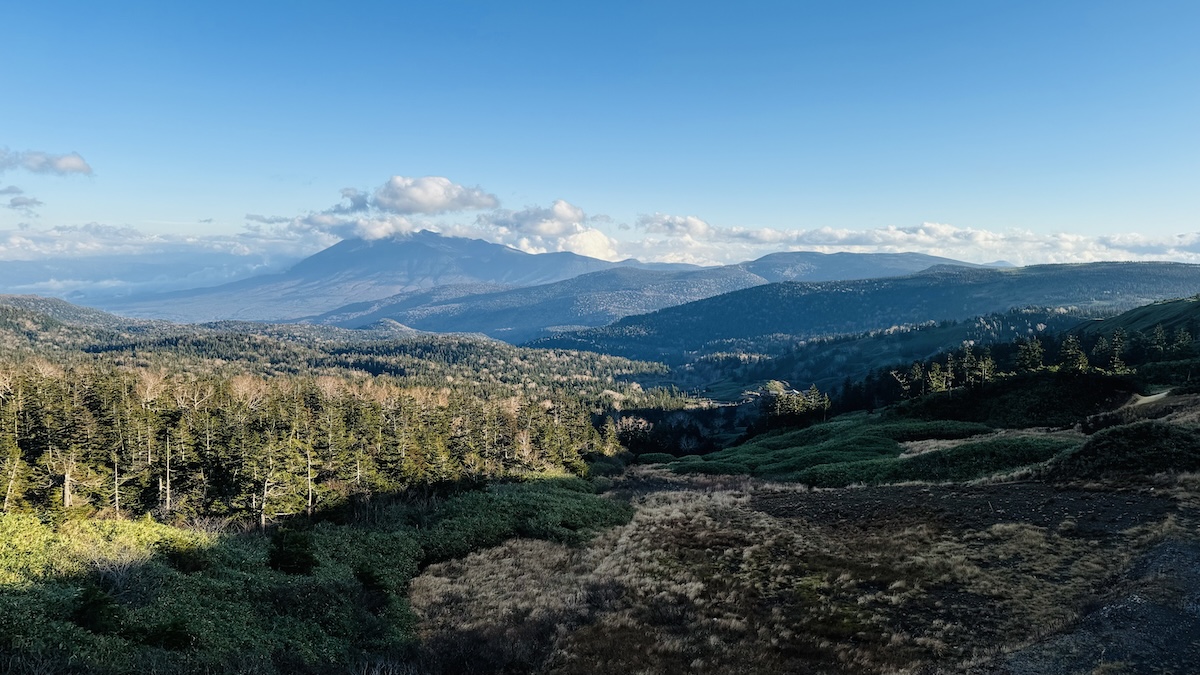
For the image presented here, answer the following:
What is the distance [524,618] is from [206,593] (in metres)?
11.0

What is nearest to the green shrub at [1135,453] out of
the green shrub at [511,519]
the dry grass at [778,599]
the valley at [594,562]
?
the valley at [594,562]

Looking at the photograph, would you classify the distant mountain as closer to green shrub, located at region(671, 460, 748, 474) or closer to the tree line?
green shrub, located at region(671, 460, 748, 474)

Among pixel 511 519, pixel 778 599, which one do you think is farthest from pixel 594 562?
pixel 778 599

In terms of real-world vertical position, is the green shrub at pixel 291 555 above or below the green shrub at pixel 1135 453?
below

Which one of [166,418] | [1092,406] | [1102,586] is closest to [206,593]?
[1102,586]

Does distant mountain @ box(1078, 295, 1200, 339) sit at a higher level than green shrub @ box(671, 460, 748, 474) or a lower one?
higher

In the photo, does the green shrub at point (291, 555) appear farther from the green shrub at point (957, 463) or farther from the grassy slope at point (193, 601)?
the green shrub at point (957, 463)

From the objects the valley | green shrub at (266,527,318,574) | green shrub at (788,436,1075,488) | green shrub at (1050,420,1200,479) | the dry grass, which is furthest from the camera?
green shrub at (788,436,1075,488)

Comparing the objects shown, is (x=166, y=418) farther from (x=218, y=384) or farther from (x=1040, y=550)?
(x=1040, y=550)

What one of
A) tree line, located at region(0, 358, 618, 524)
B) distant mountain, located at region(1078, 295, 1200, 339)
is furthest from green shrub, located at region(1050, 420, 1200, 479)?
distant mountain, located at region(1078, 295, 1200, 339)

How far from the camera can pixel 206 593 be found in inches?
757

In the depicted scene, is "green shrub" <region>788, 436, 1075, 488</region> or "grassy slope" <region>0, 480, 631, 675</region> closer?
"grassy slope" <region>0, 480, 631, 675</region>

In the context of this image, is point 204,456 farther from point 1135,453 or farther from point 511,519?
point 1135,453

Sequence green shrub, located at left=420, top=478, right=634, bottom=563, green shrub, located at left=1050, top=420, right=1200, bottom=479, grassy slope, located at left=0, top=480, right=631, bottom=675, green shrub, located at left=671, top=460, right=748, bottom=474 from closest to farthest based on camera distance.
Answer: grassy slope, located at left=0, top=480, right=631, bottom=675
green shrub, located at left=1050, top=420, right=1200, bottom=479
green shrub, located at left=420, top=478, right=634, bottom=563
green shrub, located at left=671, top=460, right=748, bottom=474
